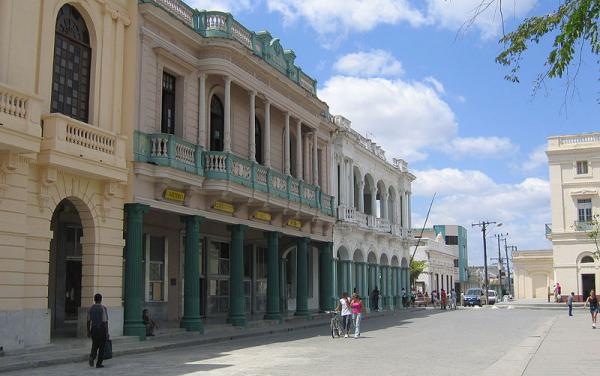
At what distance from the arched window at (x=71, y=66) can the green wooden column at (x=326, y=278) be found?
18.0 metres

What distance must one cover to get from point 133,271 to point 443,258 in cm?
5545

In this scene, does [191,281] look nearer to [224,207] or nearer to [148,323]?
[148,323]

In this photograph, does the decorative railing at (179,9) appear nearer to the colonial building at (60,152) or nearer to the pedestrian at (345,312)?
the colonial building at (60,152)

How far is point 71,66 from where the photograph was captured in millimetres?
18000

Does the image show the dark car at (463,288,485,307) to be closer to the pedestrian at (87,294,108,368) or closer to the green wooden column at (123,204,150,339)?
the green wooden column at (123,204,150,339)

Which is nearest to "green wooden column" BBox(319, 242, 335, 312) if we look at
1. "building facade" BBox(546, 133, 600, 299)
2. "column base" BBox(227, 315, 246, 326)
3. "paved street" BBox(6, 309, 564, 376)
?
"column base" BBox(227, 315, 246, 326)

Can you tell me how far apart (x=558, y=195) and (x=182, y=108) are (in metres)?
39.9

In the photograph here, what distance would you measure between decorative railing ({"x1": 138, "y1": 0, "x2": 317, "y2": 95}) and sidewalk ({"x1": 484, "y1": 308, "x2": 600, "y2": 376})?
13610 mm

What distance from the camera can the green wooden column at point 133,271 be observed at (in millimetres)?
18984

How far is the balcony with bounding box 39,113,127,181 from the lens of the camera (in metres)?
16.1

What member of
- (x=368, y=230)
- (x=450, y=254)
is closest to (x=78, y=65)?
(x=368, y=230)

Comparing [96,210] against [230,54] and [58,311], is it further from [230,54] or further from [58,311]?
[230,54]

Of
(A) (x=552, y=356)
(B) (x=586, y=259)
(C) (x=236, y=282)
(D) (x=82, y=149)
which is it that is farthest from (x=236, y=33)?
(B) (x=586, y=259)

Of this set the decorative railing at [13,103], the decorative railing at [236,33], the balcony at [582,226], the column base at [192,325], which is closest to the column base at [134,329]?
the column base at [192,325]
